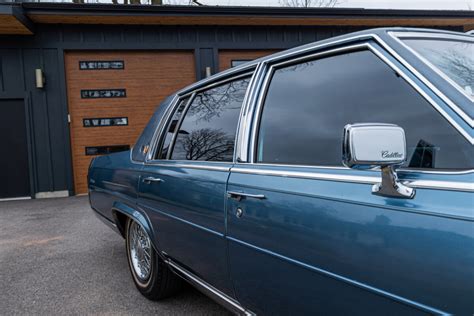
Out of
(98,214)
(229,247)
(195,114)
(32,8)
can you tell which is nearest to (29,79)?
(32,8)

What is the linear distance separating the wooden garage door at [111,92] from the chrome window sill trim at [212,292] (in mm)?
7276

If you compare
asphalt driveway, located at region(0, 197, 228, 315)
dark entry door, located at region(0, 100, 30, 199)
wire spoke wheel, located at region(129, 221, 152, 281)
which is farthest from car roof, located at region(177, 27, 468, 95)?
dark entry door, located at region(0, 100, 30, 199)

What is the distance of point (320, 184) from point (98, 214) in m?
3.16

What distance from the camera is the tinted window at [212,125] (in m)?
2.21

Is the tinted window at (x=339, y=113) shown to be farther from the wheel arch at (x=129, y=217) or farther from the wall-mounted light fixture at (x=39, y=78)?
the wall-mounted light fixture at (x=39, y=78)

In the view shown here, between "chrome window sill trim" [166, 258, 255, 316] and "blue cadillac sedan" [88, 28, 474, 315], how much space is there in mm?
11

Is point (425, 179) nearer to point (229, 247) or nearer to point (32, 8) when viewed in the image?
point (229, 247)

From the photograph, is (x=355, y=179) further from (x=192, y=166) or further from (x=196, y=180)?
(x=192, y=166)

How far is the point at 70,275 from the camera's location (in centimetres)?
380

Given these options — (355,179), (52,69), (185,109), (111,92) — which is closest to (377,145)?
(355,179)

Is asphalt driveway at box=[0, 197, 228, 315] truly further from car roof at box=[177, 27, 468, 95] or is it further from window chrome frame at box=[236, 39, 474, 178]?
car roof at box=[177, 27, 468, 95]

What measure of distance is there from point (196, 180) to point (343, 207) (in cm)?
108

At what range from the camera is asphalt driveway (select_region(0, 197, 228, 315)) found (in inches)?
120

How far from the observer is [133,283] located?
3.54 meters
